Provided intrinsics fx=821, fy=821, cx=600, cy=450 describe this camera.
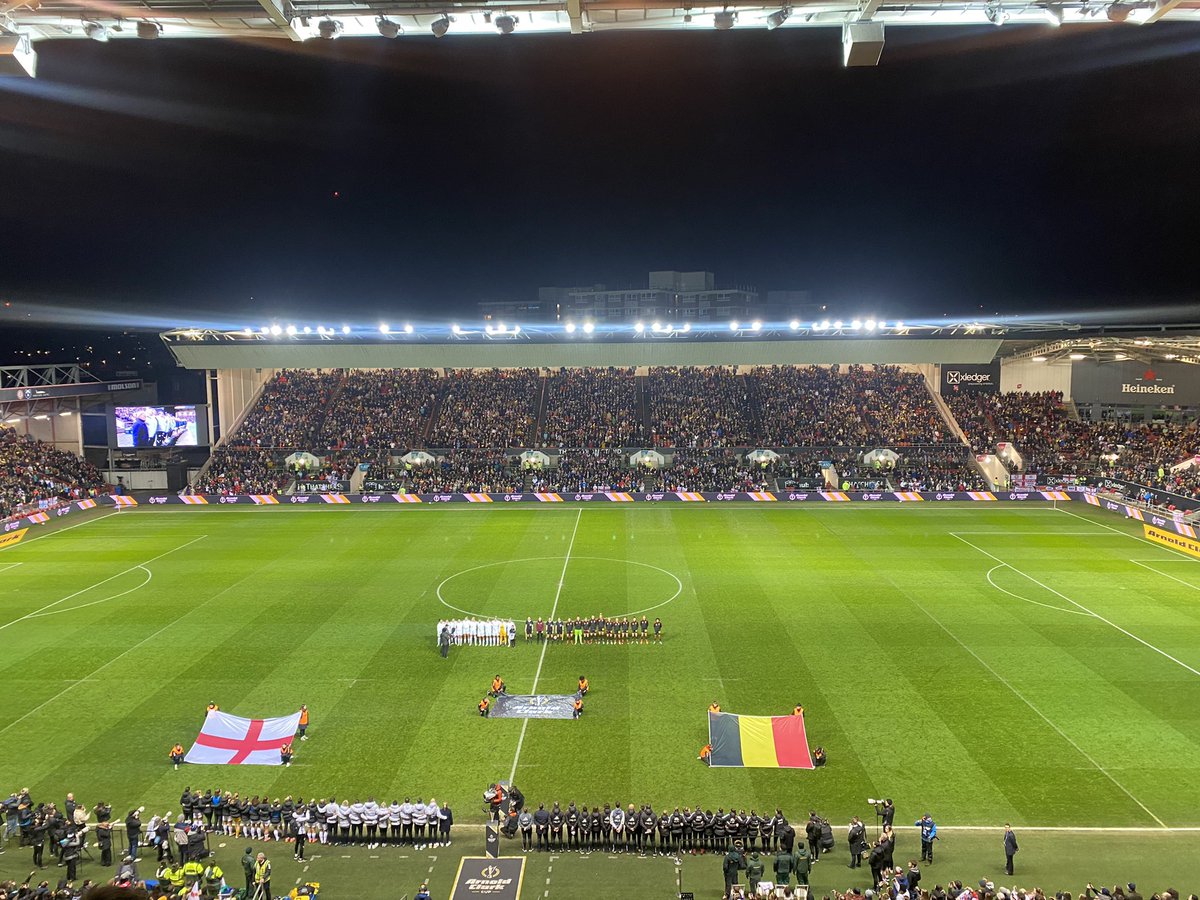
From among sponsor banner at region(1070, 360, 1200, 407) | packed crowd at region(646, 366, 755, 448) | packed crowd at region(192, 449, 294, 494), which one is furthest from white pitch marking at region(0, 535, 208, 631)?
sponsor banner at region(1070, 360, 1200, 407)

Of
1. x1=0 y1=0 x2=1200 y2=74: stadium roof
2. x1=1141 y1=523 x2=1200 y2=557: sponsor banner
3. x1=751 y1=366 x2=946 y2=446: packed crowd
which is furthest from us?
x1=751 y1=366 x2=946 y2=446: packed crowd

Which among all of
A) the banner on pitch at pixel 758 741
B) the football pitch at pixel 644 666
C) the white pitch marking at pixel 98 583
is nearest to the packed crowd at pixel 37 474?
the football pitch at pixel 644 666

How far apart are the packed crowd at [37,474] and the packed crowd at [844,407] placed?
50162 mm

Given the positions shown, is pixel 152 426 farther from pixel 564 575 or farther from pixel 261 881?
pixel 261 881

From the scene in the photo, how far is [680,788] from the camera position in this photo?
19.0 metres

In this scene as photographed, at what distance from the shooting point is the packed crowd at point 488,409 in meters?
66.4

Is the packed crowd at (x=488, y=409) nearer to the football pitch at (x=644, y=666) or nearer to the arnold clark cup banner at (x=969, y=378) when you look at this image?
the football pitch at (x=644, y=666)

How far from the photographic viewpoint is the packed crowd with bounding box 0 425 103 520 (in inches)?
2031

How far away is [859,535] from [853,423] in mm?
22871

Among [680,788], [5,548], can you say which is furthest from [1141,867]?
[5,548]

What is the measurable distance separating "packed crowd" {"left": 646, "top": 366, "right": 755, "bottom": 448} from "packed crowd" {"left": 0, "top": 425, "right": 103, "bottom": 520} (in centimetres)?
4166

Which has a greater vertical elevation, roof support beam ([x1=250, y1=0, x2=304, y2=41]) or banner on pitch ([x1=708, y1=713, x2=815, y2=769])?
roof support beam ([x1=250, y1=0, x2=304, y2=41])

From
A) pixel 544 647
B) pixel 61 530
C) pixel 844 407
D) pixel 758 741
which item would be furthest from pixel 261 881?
pixel 844 407

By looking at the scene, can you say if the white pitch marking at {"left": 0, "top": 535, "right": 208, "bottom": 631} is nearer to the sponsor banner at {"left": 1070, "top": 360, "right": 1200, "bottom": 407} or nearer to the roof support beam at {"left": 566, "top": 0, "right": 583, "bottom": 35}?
the roof support beam at {"left": 566, "top": 0, "right": 583, "bottom": 35}
